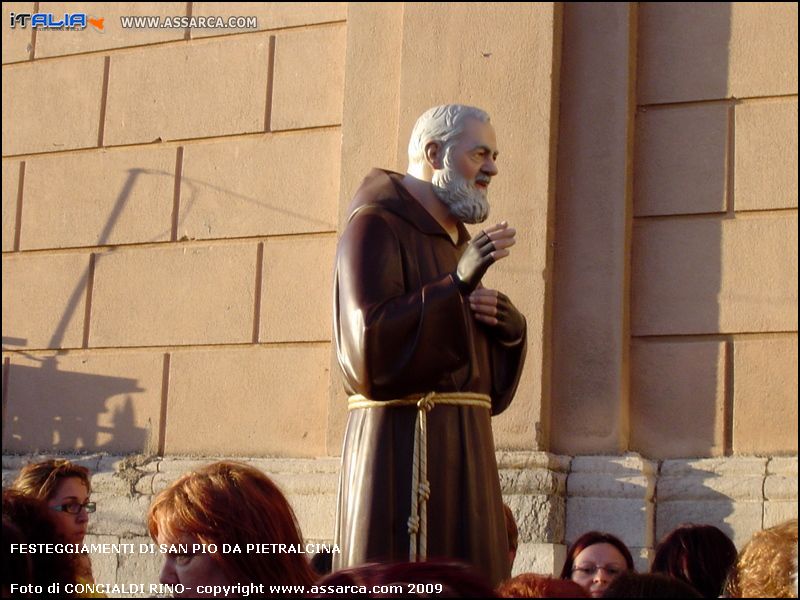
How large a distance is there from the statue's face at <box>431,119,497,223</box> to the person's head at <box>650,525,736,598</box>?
122 cm

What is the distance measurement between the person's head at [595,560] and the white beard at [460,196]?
4.24ft

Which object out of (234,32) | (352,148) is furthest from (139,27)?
(352,148)

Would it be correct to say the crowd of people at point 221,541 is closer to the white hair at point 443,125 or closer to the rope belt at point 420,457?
the rope belt at point 420,457

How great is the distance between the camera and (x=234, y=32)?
7113mm

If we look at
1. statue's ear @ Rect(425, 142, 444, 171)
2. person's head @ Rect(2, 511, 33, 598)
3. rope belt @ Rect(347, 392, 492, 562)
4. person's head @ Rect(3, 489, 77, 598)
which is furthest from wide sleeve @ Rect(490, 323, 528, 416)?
person's head @ Rect(2, 511, 33, 598)

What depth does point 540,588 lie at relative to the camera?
8.66ft

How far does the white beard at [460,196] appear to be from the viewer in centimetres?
443

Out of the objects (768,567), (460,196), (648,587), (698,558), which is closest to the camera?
(648,587)

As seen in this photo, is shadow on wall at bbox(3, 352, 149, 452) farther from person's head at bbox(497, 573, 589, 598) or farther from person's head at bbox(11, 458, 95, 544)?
person's head at bbox(497, 573, 589, 598)

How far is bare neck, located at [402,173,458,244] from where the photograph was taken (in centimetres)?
448

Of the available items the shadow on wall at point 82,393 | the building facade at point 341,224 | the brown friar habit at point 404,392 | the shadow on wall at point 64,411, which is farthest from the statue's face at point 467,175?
the shadow on wall at point 64,411

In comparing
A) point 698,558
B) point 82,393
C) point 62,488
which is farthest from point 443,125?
point 82,393

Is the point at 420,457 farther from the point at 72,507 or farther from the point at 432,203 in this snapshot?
the point at 72,507

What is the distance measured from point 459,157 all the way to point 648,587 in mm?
2236
